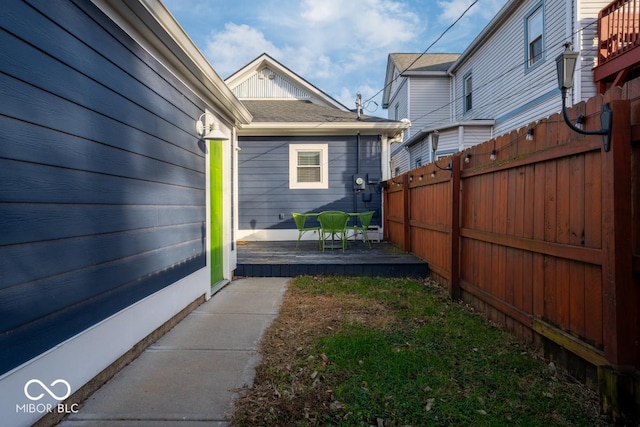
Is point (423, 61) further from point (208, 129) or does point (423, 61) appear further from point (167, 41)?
point (167, 41)

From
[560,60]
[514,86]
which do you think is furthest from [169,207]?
[514,86]

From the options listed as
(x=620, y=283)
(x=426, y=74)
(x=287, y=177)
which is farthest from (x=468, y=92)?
(x=620, y=283)

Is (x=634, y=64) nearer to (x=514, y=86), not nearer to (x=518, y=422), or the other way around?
(x=514, y=86)

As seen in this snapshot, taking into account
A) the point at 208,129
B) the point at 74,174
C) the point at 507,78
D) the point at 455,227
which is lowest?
the point at 455,227

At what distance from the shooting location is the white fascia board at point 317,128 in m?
8.50

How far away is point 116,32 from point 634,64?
8.22 meters

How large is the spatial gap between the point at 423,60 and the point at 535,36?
24.5 feet

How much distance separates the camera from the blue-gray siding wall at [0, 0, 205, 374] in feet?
5.46

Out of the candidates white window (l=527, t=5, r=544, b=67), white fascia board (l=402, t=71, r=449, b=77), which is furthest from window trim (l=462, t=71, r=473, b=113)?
white window (l=527, t=5, r=544, b=67)

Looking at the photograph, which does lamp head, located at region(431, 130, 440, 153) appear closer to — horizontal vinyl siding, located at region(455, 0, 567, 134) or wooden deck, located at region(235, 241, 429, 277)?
wooden deck, located at region(235, 241, 429, 277)

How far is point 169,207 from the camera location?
3391 millimetres

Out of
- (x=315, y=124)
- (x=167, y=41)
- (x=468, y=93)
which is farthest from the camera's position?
(x=468, y=93)

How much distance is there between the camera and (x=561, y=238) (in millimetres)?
2422

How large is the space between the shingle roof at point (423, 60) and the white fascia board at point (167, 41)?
12.6 metres
